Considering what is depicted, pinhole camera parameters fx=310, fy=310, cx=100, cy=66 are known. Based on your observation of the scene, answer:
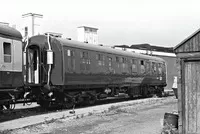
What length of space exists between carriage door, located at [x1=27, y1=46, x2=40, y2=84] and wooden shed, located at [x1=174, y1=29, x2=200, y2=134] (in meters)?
8.66

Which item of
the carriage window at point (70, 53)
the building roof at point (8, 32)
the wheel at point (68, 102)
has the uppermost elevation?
the building roof at point (8, 32)

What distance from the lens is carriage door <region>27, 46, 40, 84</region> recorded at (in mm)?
14750

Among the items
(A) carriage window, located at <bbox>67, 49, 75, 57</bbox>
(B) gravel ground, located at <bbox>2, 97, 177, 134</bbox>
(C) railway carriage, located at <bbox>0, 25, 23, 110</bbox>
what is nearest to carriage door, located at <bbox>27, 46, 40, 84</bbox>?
(A) carriage window, located at <bbox>67, 49, 75, 57</bbox>

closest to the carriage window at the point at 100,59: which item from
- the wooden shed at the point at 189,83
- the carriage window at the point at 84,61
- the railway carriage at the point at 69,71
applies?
the railway carriage at the point at 69,71

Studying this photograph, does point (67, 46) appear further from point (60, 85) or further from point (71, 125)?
point (71, 125)

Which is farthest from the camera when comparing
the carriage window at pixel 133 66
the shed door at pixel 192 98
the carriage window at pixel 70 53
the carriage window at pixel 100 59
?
the carriage window at pixel 133 66

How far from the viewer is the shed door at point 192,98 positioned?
7.46 meters

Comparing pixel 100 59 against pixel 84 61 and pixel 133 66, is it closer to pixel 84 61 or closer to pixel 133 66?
pixel 84 61

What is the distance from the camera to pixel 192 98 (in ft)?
24.7

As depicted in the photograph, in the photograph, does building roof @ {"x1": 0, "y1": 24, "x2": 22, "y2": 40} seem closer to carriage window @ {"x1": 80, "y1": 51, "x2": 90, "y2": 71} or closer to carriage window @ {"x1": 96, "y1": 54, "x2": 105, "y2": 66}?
carriage window @ {"x1": 80, "y1": 51, "x2": 90, "y2": 71}

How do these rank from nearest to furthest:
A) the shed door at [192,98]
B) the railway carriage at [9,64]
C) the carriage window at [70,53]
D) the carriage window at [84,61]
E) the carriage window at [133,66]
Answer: the shed door at [192,98] → the railway carriage at [9,64] → the carriage window at [70,53] → the carriage window at [84,61] → the carriage window at [133,66]

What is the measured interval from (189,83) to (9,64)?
7055 mm

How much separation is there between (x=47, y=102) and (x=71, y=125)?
4.84 metres

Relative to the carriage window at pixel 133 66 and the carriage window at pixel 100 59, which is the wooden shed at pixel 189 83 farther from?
the carriage window at pixel 133 66
